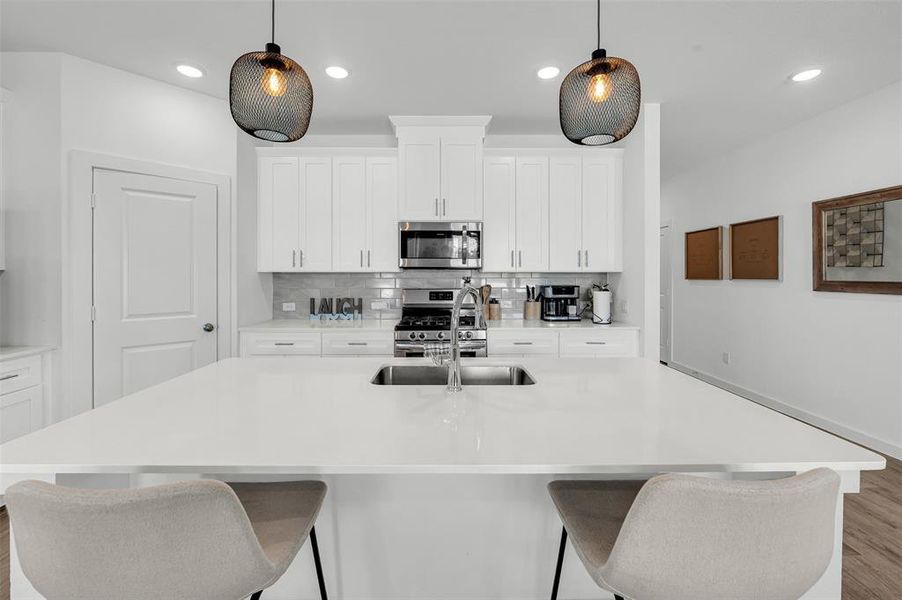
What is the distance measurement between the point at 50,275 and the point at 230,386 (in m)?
2.02

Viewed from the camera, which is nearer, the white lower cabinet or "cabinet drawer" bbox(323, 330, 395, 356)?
the white lower cabinet

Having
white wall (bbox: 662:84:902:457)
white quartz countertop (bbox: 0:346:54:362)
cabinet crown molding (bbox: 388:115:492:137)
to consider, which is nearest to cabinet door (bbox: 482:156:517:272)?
cabinet crown molding (bbox: 388:115:492:137)

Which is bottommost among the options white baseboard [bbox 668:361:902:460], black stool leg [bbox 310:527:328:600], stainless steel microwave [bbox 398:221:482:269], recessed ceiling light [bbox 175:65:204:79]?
white baseboard [bbox 668:361:902:460]

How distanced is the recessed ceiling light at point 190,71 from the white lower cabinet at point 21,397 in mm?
1935

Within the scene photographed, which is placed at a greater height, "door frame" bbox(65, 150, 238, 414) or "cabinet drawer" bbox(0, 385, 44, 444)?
"door frame" bbox(65, 150, 238, 414)

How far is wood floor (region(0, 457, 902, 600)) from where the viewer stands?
1.76 m

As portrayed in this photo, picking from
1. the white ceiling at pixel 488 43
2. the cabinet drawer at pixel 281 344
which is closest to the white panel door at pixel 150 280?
the cabinet drawer at pixel 281 344

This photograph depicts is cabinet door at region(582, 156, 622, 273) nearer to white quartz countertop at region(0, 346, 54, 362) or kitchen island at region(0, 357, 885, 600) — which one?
kitchen island at region(0, 357, 885, 600)

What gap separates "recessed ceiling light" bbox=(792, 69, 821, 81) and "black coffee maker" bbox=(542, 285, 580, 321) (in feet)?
6.58

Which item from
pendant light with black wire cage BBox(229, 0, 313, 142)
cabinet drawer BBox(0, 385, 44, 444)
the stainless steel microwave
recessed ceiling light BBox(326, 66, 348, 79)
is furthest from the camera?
the stainless steel microwave

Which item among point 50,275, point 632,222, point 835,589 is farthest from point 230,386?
point 632,222

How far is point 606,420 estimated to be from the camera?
3.90 feet

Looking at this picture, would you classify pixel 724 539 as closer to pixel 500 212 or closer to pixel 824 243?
pixel 500 212

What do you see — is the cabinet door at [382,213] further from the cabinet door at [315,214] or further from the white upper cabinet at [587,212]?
the white upper cabinet at [587,212]
